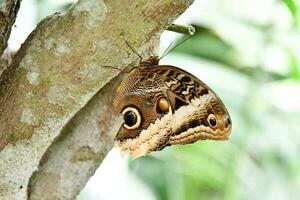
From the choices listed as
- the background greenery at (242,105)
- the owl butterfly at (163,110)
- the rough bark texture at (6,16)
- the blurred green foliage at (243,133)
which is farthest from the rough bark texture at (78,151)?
the blurred green foliage at (243,133)

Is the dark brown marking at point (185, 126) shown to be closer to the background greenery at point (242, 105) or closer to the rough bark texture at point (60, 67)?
the rough bark texture at point (60, 67)

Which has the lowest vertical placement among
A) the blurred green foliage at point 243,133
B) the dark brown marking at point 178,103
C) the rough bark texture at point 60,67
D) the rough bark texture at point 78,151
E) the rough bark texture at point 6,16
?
the blurred green foliage at point 243,133

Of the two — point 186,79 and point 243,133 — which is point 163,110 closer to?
point 186,79

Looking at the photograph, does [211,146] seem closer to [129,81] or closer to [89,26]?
[129,81]

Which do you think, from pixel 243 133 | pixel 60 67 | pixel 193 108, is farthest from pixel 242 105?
pixel 60 67

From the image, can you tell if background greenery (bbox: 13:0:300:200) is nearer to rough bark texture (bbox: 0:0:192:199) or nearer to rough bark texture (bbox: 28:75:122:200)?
rough bark texture (bbox: 28:75:122:200)

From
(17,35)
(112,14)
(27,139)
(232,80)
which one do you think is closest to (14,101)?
(27,139)
